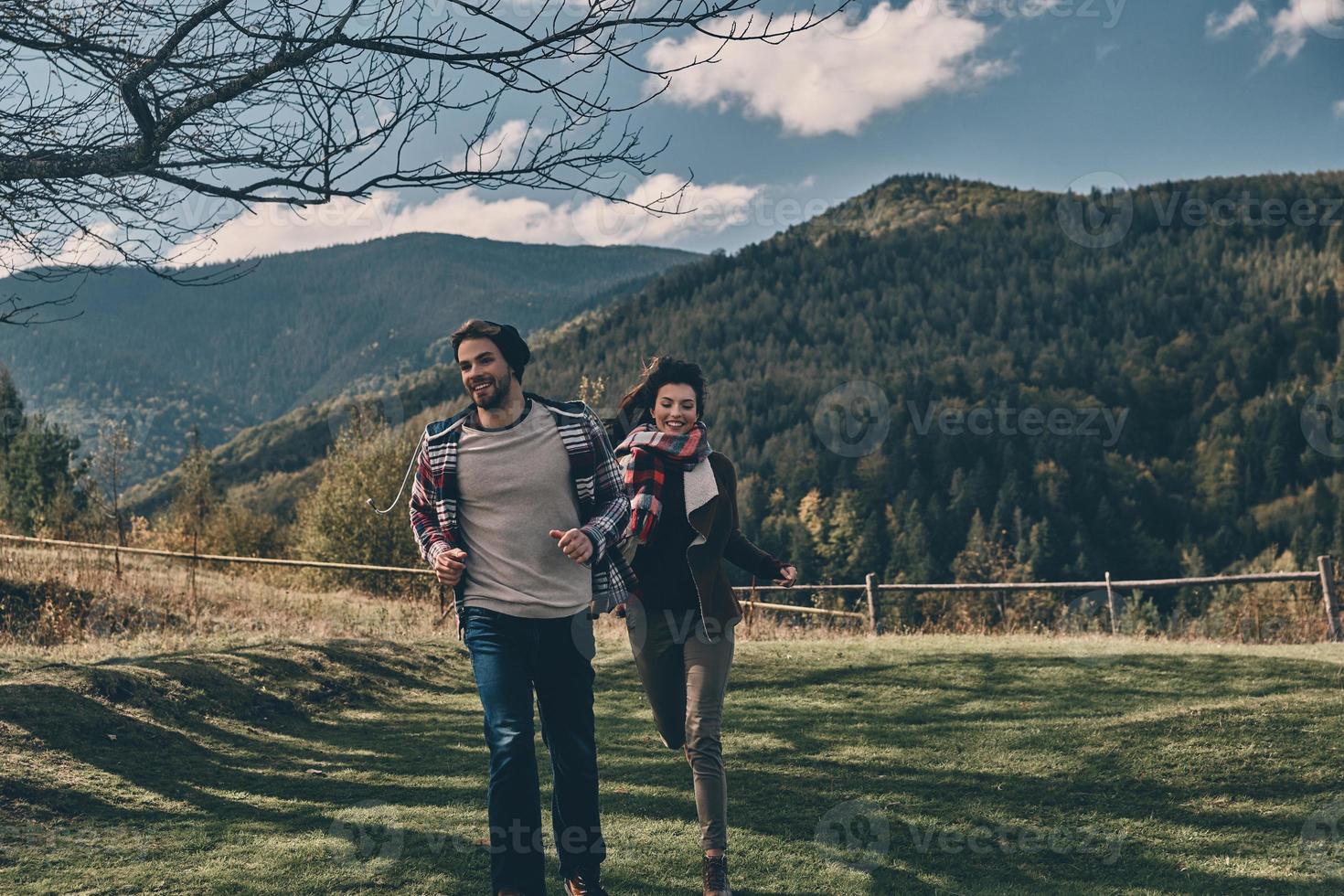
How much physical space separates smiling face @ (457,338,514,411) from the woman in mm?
732

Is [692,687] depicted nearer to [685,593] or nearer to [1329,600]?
[685,593]

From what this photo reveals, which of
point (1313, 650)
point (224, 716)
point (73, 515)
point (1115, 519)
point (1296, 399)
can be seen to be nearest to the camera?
point (224, 716)

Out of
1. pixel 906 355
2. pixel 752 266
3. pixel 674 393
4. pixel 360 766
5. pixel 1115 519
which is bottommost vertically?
pixel 1115 519

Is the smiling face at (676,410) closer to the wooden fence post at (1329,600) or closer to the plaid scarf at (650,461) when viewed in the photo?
the plaid scarf at (650,461)

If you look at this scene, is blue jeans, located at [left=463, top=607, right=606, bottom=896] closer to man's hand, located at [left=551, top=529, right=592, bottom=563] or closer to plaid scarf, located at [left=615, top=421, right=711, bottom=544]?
man's hand, located at [left=551, top=529, right=592, bottom=563]

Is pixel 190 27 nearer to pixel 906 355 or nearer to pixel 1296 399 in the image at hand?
pixel 1296 399

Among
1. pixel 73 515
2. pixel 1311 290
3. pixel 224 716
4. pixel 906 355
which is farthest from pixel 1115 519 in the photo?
pixel 224 716

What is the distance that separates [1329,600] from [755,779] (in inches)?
451

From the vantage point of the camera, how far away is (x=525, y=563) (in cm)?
391

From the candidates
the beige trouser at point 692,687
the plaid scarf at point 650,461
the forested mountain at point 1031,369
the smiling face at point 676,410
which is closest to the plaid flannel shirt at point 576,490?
the plaid scarf at point 650,461

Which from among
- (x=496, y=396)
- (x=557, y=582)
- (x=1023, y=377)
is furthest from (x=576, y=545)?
(x=1023, y=377)

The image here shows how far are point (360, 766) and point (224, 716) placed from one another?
1712 mm

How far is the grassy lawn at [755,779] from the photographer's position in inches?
187

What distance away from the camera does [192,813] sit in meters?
5.79
